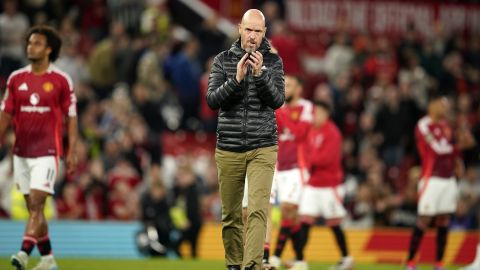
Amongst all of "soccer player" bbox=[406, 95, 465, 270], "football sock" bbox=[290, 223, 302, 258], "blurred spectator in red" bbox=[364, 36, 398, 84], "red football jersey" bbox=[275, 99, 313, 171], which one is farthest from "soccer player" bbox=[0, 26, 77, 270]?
"blurred spectator in red" bbox=[364, 36, 398, 84]

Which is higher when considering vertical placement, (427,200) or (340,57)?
(340,57)

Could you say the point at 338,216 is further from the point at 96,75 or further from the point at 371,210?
the point at 96,75

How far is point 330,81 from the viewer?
27172mm

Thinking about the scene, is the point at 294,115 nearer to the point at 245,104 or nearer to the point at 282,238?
the point at 282,238

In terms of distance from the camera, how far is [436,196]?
17297mm

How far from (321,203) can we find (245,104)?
634 cm

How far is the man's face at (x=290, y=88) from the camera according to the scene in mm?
15711

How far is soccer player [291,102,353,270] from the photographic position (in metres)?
17.8

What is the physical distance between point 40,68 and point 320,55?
15165mm

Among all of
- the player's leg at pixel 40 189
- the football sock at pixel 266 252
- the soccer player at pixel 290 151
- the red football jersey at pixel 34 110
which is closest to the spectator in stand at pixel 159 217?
the soccer player at pixel 290 151

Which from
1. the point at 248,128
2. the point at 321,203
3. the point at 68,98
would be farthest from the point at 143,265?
the point at 248,128

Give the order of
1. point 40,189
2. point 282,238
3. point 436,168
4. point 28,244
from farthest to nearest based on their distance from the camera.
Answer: point 436,168, point 282,238, point 40,189, point 28,244

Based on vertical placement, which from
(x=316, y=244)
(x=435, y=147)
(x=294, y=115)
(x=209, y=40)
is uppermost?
(x=209, y=40)

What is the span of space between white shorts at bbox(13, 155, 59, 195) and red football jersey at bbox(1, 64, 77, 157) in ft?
0.26
